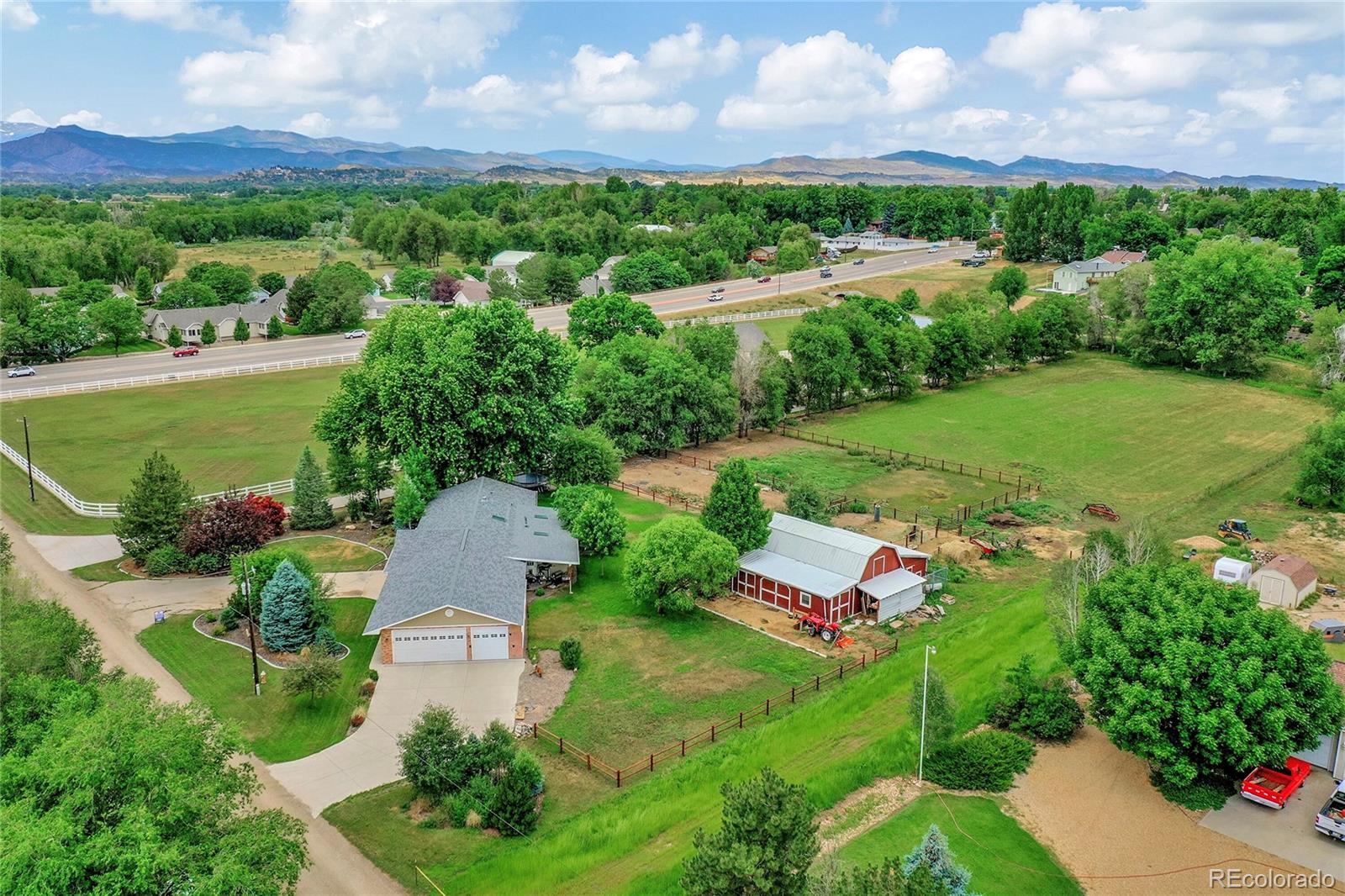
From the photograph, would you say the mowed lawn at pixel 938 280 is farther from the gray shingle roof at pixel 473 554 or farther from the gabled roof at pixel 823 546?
the gray shingle roof at pixel 473 554

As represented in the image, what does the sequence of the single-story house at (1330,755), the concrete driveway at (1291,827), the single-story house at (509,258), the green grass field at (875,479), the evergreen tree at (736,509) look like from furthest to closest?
the single-story house at (509,258) < the green grass field at (875,479) < the evergreen tree at (736,509) < the single-story house at (1330,755) < the concrete driveway at (1291,827)

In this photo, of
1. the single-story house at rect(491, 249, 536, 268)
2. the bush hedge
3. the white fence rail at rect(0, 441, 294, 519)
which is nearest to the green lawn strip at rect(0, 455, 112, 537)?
the white fence rail at rect(0, 441, 294, 519)

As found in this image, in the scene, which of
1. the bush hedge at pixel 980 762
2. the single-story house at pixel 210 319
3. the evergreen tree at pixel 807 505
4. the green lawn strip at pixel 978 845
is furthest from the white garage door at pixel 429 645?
the single-story house at pixel 210 319

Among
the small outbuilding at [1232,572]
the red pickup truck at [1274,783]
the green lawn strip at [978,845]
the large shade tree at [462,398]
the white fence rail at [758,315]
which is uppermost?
the large shade tree at [462,398]

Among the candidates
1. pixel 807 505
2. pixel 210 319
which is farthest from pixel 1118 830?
pixel 210 319

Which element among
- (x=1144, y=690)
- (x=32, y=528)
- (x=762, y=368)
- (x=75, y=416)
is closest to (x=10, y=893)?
(x=1144, y=690)

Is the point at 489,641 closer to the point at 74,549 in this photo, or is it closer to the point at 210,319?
the point at 74,549
